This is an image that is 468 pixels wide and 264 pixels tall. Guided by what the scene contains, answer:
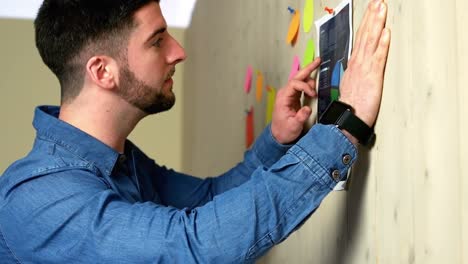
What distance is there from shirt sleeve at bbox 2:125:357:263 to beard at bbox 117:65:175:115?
1.00 ft

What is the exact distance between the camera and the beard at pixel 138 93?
3.73ft

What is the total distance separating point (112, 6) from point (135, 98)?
0.20 meters

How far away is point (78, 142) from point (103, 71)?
171 mm

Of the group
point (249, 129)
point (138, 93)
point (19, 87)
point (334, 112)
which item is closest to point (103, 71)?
point (138, 93)

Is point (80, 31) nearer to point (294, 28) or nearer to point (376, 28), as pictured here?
point (294, 28)

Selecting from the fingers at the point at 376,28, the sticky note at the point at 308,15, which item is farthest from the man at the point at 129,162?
the sticky note at the point at 308,15

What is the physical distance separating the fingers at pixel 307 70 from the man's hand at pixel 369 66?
7.5 inches

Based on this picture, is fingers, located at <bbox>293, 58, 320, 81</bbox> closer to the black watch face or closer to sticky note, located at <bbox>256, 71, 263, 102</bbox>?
the black watch face

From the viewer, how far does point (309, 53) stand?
45.1 inches

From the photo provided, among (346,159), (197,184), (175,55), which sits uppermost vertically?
(175,55)

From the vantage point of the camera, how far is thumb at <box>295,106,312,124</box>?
112 cm

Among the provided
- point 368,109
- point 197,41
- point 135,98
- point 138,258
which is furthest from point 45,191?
point 197,41

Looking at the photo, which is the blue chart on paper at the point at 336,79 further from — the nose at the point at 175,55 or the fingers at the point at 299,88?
the nose at the point at 175,55

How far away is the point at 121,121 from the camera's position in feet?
3.82
